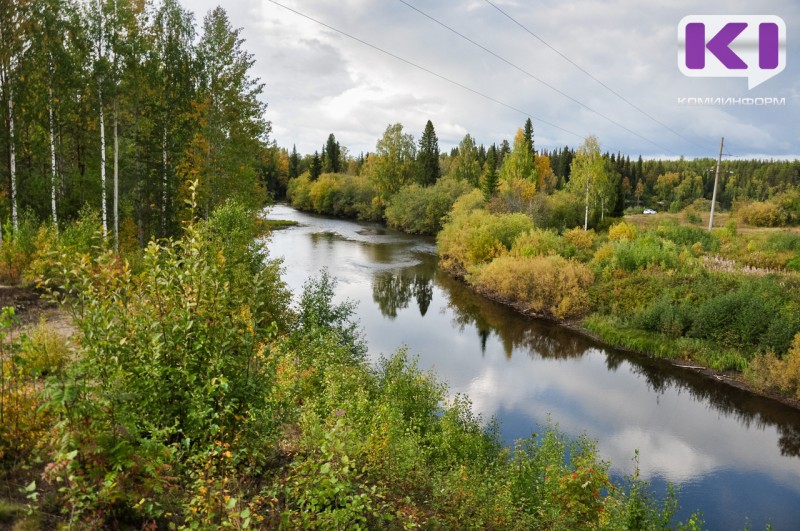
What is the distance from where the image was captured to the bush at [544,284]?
25.1 m

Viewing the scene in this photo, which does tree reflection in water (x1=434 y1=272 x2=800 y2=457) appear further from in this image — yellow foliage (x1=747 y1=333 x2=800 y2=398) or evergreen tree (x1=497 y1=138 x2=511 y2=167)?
evergreen tree (x1=497 y1=138 x2=511 y2=167)

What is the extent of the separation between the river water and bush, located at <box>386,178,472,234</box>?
88.2 feet

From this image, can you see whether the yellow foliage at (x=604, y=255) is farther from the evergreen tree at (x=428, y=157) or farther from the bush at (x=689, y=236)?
the evergreen tree at (x=428, y=157)

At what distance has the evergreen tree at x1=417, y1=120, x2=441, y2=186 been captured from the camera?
2630 inches

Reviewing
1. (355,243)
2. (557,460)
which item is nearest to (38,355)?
(557,460)

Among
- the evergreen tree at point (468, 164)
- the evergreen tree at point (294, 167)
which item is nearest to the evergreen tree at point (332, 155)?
the evergreen tree at point (294, 167)

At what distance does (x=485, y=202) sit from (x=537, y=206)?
15.9ft

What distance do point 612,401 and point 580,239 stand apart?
20229mm

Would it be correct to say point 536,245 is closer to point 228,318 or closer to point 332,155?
point 228,318

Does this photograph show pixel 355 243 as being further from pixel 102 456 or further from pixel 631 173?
pixel 631 173

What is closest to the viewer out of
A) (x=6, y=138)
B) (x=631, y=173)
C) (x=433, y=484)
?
(x=433, y=484)

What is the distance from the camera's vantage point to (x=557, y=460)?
8.95m

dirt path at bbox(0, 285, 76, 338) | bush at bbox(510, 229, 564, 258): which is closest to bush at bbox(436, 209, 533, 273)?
bush at bbox(510, 229, 564, 258)

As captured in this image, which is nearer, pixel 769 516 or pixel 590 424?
pixel 769 516
